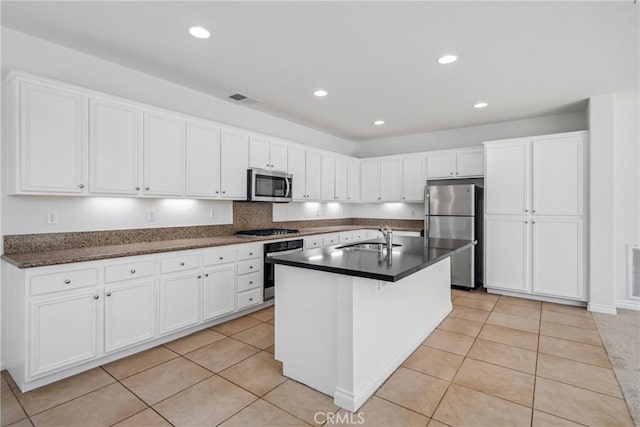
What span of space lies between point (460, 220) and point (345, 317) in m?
3.55

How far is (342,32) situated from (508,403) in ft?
9.63

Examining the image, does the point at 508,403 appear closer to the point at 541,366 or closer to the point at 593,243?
the point at 541,366

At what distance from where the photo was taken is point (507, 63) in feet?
10.3

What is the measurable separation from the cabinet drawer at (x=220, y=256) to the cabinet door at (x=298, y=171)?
60.4 inches

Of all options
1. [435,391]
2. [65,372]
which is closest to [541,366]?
[435,391]

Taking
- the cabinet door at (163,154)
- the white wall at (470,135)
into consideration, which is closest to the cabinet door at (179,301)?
the cabinet door at (163,154)

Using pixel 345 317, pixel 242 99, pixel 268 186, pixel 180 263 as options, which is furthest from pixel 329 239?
pixel 345 317

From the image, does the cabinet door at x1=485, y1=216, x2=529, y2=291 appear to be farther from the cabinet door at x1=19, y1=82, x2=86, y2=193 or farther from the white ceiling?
the cabinet door at x1=19, y1=82, x2=86, y2=193

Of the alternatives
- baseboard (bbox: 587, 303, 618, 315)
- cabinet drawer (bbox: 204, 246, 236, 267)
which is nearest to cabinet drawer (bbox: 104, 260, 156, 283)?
cabinet drawer (bbox: 204, 246, 236, 267)

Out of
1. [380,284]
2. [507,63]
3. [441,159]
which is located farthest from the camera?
[441,159]

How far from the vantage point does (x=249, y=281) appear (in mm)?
3857

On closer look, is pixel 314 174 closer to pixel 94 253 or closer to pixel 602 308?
pixel 94 253

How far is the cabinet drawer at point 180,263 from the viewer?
3025 millimetres

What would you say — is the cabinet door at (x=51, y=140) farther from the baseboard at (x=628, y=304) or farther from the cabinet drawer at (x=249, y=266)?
Answer: the baseboard at (x=628, y=304)
